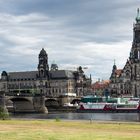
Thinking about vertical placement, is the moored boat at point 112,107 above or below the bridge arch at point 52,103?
below

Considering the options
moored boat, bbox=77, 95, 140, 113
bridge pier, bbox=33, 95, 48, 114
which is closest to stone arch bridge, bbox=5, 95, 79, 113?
bridge pier, bbox=33, 95, 48, 114

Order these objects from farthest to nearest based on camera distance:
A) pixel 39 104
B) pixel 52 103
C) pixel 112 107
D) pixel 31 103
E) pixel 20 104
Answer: pixel 52 103 → pixel 20 104 → pixel 112 107 → pixel 31 103 → pixel 39 104

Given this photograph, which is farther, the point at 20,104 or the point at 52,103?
the point at 52,103

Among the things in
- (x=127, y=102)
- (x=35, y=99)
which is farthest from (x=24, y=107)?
(x=127, y=102)

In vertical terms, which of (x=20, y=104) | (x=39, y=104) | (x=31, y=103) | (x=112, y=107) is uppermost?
(x=31, y=103)

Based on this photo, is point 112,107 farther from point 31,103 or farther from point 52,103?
point 52,103

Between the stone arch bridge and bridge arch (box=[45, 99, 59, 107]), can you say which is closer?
the stone arch bridge

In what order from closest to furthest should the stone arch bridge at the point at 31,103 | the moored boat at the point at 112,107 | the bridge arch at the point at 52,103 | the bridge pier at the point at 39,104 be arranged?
1. the stone arch bridge at the point at 31,103
2. the bridge pier at the point at 39,104
3. the moored boat at the point at 112,107
4. the bridge arch at the point at 52,103

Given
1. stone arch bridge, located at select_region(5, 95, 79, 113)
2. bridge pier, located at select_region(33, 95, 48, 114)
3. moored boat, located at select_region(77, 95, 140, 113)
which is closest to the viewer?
stone arch bridge, located at select_region(5, 95, 79, 113)

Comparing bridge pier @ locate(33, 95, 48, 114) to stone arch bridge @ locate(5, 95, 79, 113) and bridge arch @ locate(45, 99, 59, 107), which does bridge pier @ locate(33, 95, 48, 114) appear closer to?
stone arch bridge @ locate(5, 95, 79, 113)

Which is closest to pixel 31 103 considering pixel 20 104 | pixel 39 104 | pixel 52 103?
pixel 39 104

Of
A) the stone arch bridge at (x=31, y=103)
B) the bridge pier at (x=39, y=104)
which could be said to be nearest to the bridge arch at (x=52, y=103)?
the stone arch bridge at (x=31, y=103)

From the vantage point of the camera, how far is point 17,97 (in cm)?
14512

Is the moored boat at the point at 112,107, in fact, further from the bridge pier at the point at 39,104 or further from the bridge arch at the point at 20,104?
the bridge arch at the point at 20,104
